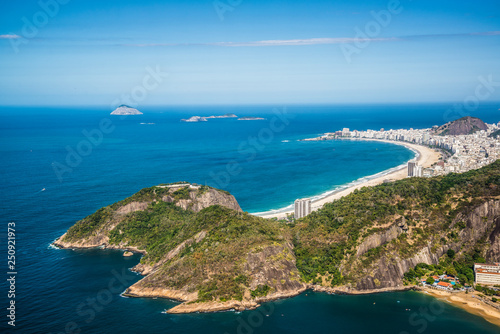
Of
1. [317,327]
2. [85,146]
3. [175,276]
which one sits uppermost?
[85,146]

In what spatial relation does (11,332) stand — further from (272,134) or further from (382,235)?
(272,134)

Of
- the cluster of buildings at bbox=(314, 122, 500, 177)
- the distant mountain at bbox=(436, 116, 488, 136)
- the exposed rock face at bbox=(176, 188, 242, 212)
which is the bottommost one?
the exposed rock face at bbox=(176, 188, 242, 212)

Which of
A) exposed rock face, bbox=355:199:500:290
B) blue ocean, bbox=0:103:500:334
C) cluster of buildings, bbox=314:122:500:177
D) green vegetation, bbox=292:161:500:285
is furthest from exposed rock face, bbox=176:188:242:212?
cluster of buildings, bbox=314:122:500:177

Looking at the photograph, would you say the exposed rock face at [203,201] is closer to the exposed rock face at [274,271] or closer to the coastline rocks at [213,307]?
the exposed rock face at [274,271]

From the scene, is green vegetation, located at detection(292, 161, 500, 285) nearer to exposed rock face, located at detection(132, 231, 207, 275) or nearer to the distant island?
the distant island

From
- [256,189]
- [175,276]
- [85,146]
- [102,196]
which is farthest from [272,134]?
[175,276]

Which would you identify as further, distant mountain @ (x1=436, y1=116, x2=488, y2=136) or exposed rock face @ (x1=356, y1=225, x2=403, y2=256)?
distant mountain @ (x1=436, y1=116, x2=488, y2=136)
